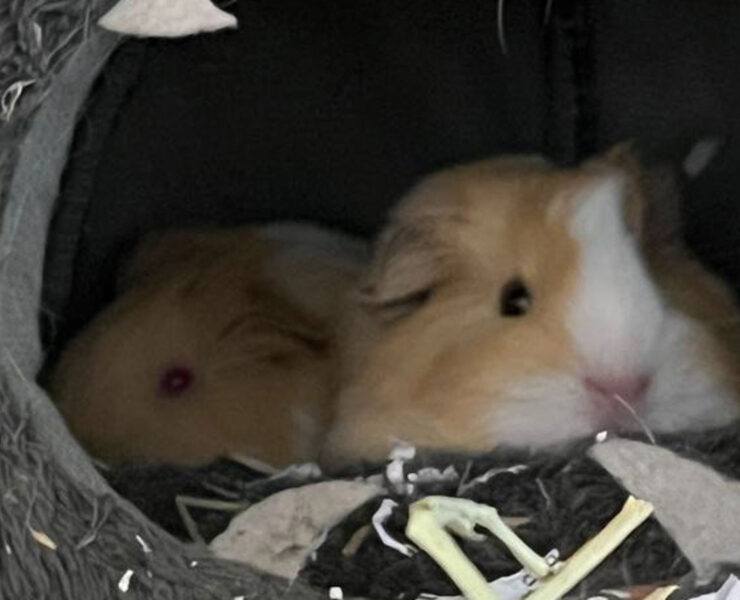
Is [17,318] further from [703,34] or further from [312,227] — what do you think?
[703,34]

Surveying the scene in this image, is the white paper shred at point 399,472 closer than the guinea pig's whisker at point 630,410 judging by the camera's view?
Yes

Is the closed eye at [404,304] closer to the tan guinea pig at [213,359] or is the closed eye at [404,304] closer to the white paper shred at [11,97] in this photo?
the tan guinea pig at [213,359]

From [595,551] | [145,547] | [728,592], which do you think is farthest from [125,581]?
[728,592]

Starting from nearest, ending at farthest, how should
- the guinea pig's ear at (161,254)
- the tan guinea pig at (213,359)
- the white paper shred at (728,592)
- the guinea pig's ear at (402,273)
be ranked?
the white paper shred at (728,592)
the guinea pig's ear at (402,273)
the tan guinea pig at (213,359)
the guinea pig's ear at (161,254)

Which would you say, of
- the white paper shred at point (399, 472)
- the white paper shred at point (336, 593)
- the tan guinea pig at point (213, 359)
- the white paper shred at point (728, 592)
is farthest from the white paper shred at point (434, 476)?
the tan guinea pig at point (213, 359)

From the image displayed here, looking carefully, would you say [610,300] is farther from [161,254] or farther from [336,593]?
[161,254]

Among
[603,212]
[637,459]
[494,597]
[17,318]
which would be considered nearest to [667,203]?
[603,212]

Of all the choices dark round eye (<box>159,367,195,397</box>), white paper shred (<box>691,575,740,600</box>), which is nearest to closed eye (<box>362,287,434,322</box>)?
dark round eye (<box>159,367,195,397</box>)
